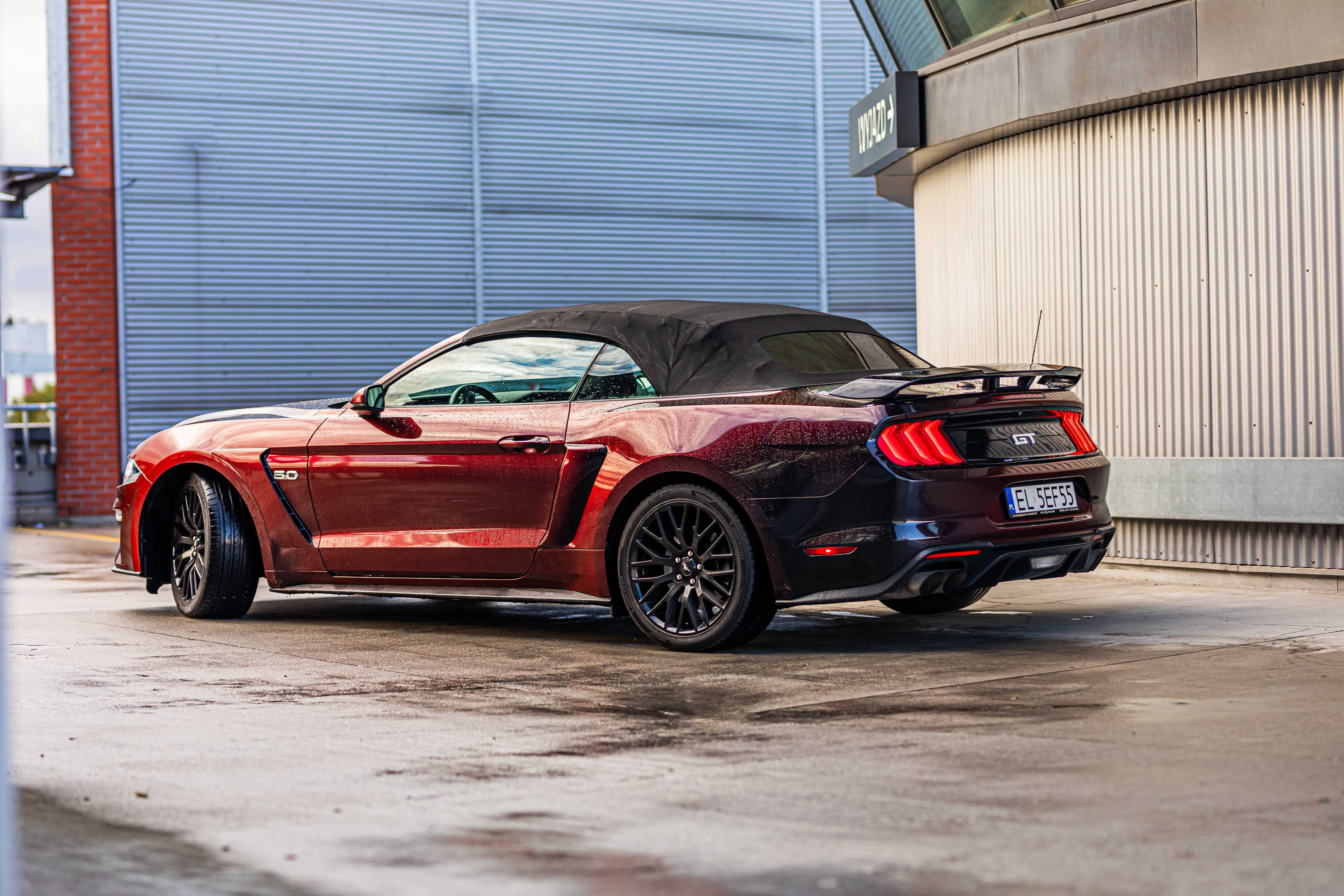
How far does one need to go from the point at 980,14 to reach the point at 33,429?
13281mm

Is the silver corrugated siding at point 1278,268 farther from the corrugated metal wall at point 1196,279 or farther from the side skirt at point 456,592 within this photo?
the side skirt at point 456,592

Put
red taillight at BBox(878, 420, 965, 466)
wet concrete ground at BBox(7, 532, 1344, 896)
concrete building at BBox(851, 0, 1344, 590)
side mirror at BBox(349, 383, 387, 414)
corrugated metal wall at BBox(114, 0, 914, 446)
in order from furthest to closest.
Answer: corrugated metal wall at BBox(114, 0, 914, 446) < concrete building at BBox(851, 0, 1344, 590) < side mirror at BBox(349, 383, 387, 414) < red taillight at BBox(878, 420, 965, 466) < wet concrete ground at BBox(7, 532, 1344, 896)

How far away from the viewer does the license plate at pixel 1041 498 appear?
676 cm

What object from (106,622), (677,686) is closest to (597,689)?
(677,686)

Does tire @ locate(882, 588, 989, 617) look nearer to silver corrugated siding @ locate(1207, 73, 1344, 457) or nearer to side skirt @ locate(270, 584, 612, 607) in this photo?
side skirt @ locate(270, 584, 612, 607)

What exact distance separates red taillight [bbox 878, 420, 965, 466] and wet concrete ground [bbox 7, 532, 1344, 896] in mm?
824

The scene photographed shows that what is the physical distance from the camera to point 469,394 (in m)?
7.77

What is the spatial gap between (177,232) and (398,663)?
14.2 meters

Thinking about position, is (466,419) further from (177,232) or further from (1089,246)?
(177,232)

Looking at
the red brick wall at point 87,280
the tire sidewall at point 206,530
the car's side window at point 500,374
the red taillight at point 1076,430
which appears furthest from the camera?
the red brick wall at point 87,280

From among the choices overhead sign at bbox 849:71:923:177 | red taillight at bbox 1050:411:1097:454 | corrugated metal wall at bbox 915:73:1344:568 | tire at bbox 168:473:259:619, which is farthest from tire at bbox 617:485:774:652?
overhead sign at bbox 849:71:923:177

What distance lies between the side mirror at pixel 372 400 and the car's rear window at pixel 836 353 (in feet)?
6.43

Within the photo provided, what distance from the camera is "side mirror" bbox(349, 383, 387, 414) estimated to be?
7941 millimetres

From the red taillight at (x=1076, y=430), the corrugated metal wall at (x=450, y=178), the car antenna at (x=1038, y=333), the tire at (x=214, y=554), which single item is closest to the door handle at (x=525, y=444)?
the tire at (x=214, y=554)
